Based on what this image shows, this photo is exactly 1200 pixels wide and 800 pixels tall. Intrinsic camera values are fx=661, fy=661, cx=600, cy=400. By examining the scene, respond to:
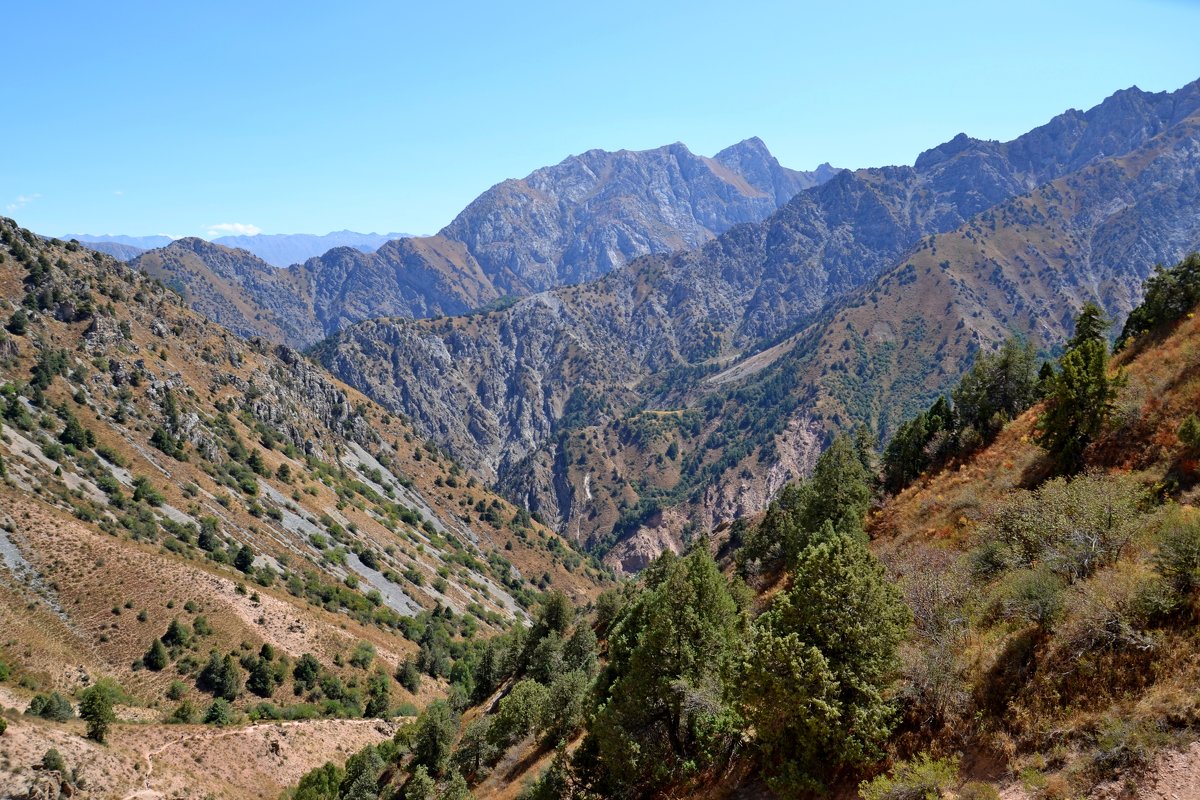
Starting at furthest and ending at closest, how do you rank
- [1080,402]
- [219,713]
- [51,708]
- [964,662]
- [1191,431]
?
[219,713], [51,708], [1080,402], [1191,431], [964,662]

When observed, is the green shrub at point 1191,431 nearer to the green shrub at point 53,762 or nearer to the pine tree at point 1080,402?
the pine tree at point 1080,402

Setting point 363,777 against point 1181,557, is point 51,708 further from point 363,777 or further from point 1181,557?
point 1181,557

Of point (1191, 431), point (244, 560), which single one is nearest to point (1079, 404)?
point (1191, 431)

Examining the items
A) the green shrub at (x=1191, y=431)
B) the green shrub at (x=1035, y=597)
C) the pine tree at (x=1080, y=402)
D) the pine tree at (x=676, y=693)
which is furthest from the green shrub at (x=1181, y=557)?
the pine tree at (x=1080, y=402)

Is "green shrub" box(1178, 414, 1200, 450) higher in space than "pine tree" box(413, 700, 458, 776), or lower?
higher

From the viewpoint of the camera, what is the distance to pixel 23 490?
84.4 m

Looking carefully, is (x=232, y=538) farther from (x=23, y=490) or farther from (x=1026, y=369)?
(x=1026, y=369)

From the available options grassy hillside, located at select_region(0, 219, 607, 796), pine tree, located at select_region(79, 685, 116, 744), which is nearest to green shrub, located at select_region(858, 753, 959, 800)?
grassy hillside, located at select_region(0, 219, 607, 796)

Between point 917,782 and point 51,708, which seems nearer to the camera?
point 917,782

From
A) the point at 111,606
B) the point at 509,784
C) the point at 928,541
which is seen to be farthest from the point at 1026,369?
the point at 111,606

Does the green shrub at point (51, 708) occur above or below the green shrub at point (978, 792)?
below

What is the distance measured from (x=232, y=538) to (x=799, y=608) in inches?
4575

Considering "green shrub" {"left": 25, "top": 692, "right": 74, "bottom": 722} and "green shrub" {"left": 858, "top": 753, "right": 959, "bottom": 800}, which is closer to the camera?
"green shrub" {"left": 858, "top": 753, "right": 959, "bottom": 800}

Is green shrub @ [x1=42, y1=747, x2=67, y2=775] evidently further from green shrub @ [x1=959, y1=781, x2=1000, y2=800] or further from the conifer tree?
the conifer tree
